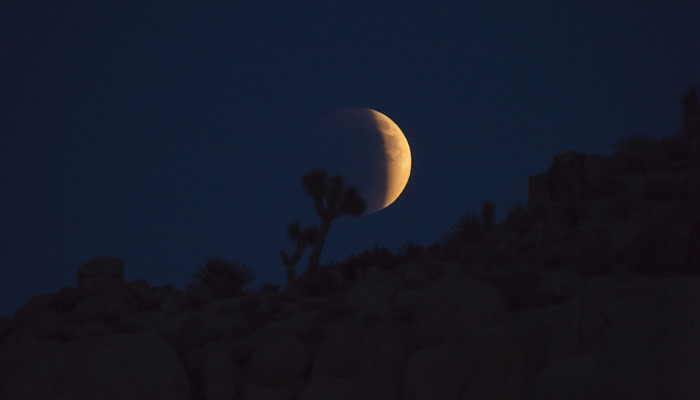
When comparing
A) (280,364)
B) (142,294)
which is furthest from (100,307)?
(280,364)

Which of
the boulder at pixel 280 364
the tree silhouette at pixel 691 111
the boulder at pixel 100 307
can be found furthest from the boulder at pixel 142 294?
the tree silhouette at pixel 691 111

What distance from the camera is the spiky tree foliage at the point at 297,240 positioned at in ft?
83.9

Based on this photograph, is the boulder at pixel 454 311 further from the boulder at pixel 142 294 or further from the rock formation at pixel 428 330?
the boulder at pixel 142 294

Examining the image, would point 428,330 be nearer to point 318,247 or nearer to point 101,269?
point 101,269

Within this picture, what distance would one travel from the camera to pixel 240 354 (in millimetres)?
10953

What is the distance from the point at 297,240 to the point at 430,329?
18108 mm

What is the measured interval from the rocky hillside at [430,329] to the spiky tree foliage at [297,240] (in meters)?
7.39

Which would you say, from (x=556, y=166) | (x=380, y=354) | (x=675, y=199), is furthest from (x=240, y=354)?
(x=556, y=166)

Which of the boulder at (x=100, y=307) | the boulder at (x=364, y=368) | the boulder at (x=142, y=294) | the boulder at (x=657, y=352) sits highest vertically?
the boulder at (x=142, y=294)

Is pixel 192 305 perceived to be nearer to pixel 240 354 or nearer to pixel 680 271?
pixel 240 354

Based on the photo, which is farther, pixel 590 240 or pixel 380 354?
pixel 590 240

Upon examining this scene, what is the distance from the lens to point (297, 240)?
26.7m

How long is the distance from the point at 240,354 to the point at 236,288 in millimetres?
10372

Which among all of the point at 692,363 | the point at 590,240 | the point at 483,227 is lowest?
the point at 692,363
